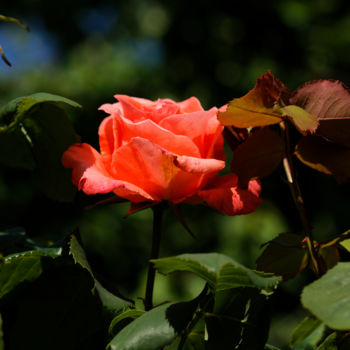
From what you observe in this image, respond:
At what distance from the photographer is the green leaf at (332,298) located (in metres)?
0.26

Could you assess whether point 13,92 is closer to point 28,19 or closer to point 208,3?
point 208,3

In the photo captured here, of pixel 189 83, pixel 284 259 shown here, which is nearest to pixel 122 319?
pixel 284 259

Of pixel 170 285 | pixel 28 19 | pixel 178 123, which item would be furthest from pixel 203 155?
pixel 28 19

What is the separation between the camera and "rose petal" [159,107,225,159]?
403 millimetres

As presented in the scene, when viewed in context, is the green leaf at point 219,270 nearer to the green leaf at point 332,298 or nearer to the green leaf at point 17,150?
the green leaf at point 332,298

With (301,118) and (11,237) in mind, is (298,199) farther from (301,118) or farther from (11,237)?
(11,237)

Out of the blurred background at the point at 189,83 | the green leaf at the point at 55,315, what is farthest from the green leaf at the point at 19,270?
the blurred background at the point at 189,83

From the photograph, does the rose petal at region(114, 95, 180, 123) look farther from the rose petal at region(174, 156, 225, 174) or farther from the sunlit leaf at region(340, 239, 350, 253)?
the sunlit leaf at region(340, 239, 350, 253)

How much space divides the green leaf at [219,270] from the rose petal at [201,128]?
0.13 meters

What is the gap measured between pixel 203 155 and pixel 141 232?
204 centimetres

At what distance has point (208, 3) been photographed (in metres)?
3.24

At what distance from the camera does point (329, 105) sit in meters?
0.37

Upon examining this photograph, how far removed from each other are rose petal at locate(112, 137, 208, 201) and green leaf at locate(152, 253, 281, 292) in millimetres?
97

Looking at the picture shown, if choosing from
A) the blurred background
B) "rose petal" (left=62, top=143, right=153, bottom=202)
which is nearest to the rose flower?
"rose petal" (left=62, top=143, right=153, bottom=202)
